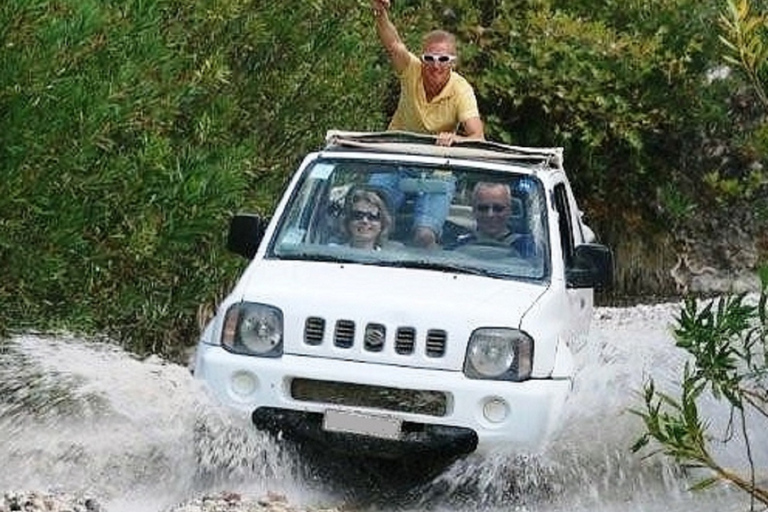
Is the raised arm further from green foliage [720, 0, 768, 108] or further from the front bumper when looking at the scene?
green foliage [720, 0, 768, 108]

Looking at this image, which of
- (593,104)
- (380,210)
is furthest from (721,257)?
(380,210)

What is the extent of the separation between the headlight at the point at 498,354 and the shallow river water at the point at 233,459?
0.38 m

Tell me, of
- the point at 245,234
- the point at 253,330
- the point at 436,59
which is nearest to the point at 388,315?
the point at 253,330

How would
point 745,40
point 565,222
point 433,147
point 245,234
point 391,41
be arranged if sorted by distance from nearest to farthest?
1. point 745,40
2. point 245,234
3. point 433,147
4. point 565,222
5. point 391,41

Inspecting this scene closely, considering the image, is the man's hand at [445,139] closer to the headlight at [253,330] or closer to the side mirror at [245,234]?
the side mirror at [245,234]

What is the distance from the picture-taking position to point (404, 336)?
26.3 feet

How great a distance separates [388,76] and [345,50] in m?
2.14

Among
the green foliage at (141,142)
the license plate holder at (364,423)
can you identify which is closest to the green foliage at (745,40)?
the license plate holder at (364,423)

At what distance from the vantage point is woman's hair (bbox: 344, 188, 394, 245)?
8.93 m

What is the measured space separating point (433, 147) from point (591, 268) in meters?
1.04

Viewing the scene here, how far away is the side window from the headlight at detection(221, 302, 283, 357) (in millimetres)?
1571

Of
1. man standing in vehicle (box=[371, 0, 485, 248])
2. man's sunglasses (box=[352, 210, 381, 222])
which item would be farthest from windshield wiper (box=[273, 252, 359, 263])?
man standing in vehicle (box=[371, 0, 485, 248])

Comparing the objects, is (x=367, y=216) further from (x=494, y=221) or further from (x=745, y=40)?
(x=745, y=40)

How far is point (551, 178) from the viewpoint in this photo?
9219 millimetres
